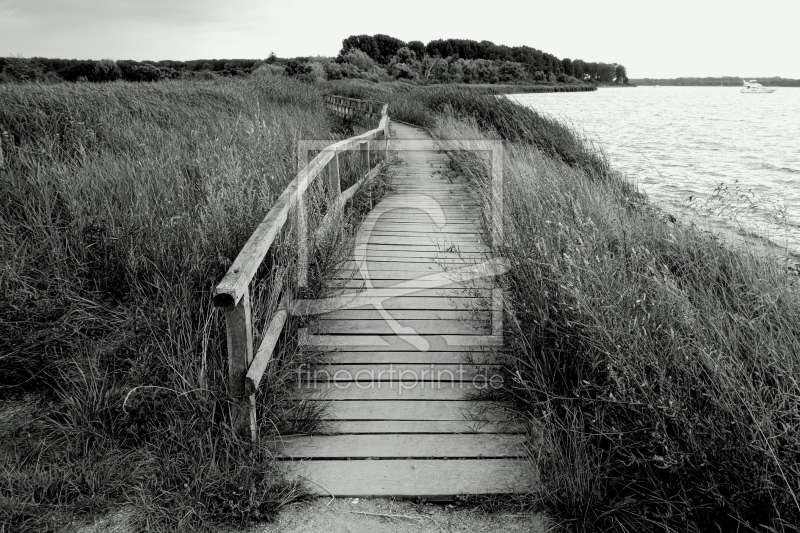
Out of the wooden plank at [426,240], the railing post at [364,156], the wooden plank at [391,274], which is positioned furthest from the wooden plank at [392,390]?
the railing post at [364,156]

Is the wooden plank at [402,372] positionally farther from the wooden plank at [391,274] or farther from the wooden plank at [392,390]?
the wooden plank at [391,274]

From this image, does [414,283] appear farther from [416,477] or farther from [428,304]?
[416,477]

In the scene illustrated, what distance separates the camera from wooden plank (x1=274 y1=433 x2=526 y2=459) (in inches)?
120

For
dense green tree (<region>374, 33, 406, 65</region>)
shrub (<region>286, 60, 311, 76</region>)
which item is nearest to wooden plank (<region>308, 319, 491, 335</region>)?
shrub (<region>286, 60, 311, 76</region>)

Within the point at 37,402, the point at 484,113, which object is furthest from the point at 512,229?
the point at 484,113

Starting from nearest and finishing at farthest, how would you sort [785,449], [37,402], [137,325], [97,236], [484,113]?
[785,449], [37,402], [137,325], [97,236], [484,113]

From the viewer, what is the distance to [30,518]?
7.93ft

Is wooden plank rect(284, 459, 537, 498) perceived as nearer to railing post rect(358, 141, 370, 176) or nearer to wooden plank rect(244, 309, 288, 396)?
wooden plank rect(244, 309, 288, 396)

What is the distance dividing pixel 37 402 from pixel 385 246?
3884 mm

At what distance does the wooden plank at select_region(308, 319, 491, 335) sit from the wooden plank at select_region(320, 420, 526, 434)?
113 cm

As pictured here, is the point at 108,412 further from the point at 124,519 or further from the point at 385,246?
the point at 385,246

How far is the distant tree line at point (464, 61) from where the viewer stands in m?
68.3

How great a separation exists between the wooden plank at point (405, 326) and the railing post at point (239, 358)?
147 centimetres

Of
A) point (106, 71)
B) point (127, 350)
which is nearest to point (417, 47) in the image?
point (106, 71)
